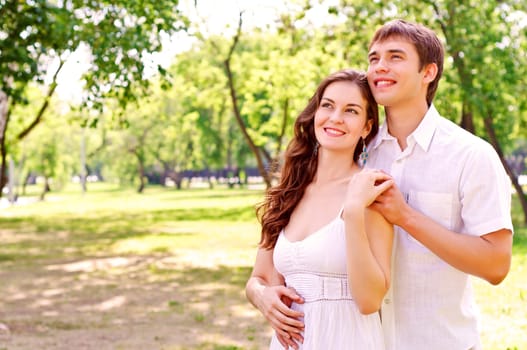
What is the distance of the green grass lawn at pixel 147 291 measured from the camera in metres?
9.09

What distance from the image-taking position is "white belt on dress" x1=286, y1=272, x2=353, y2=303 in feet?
9.02

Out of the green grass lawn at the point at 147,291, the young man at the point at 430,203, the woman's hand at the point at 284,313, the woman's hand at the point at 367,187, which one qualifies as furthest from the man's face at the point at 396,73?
the green grass lawn at the point at 147,291

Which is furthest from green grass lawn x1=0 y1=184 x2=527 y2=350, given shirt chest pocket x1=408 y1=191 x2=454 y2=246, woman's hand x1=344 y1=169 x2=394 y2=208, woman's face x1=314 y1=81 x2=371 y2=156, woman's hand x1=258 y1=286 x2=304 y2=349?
woman's hand x1=344 y1=169 x2=394 y2=208

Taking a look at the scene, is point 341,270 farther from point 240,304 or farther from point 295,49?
point 295,49

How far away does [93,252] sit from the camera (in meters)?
18.9

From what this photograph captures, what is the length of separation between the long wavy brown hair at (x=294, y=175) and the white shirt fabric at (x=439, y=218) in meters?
0.38

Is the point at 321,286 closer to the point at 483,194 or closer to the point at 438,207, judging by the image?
the point at 438,207

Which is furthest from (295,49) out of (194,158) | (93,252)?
(194,158)

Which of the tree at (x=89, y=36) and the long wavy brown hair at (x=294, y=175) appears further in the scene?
the tree at (x=89, y=36)

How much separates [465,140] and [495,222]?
0.31 meters

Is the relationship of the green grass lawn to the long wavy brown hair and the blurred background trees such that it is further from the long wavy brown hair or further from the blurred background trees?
the long wavy brown hair

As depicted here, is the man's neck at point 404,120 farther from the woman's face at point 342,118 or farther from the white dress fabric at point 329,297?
the white dress fabric at point 329,297

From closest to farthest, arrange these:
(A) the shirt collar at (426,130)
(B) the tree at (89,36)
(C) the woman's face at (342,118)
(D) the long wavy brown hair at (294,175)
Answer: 1. (A) the shirt collar at (426,130)
2. (C) the woman's face at (342,118)
3. (D) the long wavy brown hair at (294,175)
4. (B) the tree at (89,36)

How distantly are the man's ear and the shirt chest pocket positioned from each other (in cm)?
44
